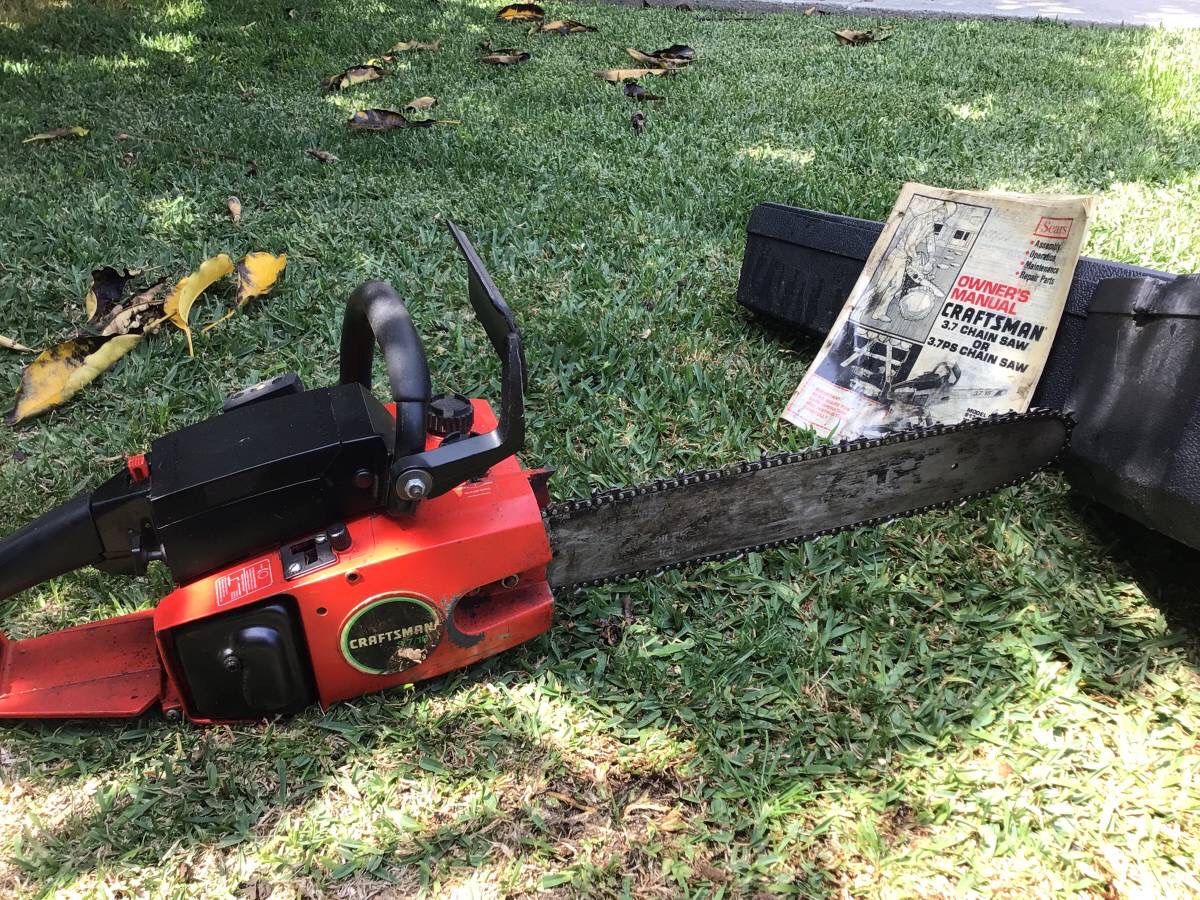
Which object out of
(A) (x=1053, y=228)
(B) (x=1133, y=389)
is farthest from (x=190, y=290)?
(B) (x=1133, y=389)

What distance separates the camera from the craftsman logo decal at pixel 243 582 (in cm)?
132

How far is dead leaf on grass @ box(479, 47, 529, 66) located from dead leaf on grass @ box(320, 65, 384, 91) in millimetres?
648

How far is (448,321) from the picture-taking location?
2664mm

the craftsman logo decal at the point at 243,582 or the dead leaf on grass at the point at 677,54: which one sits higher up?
the dead leaf on grass at the point at 677,54

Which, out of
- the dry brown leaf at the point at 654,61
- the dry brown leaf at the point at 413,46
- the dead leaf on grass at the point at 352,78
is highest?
the dry brown leaf at the point at 413,46

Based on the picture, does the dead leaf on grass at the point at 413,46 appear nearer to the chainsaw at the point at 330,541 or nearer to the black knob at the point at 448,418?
the chainsaw at the point at 330,541

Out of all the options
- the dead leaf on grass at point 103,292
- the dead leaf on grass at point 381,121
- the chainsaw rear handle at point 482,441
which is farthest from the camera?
the dead leaf on grass at point 381,121

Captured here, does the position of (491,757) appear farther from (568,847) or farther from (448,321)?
(448,321)

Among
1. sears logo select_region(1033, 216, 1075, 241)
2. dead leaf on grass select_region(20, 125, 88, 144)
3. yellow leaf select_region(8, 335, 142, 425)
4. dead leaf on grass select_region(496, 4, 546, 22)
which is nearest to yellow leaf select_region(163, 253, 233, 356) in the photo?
yellow leaf select_region(8, 335, 142, 425)

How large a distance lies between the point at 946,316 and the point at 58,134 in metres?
4.04

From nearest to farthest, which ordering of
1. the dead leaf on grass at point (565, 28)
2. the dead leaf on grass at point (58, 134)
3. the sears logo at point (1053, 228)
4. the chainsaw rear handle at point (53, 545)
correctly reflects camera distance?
the chainsaw rear handle at point (53, 545) → the sears logo at point (1053, 228) → the dead leaf on grass at point (58, 134) → the dead leaf on grass at point (565, 28)

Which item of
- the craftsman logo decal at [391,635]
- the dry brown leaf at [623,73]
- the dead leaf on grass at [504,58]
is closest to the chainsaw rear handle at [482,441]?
the craftsman logo decal at [391,635]

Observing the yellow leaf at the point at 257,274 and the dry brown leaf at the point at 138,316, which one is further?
the yellow leaf at the point at 257,274

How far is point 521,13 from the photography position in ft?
20.6
